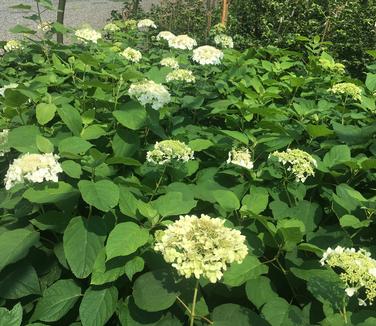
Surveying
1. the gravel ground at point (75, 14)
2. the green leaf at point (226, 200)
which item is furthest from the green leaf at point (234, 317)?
the gravel ground at point (75, 14)

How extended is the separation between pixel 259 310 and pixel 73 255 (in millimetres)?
639

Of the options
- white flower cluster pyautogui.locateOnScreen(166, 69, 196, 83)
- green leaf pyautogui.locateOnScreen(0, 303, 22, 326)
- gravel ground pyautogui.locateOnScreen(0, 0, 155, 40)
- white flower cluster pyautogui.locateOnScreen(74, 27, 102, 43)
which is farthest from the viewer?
gravel ground pyautogui.locateOnScreen(0, 0, 155, 40)

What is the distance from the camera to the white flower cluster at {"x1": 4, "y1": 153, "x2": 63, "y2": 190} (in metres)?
→ 1.58

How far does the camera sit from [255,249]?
1.60m

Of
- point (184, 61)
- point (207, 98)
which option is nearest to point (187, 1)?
point (184, 61)

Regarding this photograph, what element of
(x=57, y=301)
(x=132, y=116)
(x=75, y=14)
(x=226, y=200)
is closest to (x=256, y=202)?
(x=226, y=200)

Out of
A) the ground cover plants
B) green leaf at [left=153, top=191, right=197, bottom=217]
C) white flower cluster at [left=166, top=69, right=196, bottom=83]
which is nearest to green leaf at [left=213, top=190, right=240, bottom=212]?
the ground cover plants

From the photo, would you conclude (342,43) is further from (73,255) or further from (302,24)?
(73,255)

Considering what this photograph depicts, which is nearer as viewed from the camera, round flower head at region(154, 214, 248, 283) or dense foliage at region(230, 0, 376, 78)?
round flower head at region(154, 214, 248, 283)

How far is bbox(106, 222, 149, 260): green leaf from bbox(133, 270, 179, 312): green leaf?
A: 11 centimetres

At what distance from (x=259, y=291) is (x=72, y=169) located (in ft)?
2.62

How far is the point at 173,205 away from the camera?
1.61 meters

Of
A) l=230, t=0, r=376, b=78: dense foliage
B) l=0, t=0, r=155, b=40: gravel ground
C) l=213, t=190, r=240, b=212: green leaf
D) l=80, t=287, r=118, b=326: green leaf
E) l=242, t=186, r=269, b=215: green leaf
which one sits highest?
l=213, t=190, r=240, b=212: green leaf

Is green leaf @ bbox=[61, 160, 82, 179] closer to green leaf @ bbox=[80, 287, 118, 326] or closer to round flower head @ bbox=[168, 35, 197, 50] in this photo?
green leaf @ bbox=[80, 287, 118, 326]
